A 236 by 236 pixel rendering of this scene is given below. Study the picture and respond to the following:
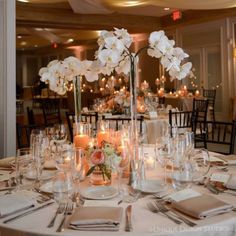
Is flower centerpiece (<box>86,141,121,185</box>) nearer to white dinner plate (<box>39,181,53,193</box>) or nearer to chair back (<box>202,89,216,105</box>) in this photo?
white dinner plate (<box>39,181,53,193</box>)

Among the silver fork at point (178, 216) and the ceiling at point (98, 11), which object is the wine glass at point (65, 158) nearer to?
the silver fork at point (178, 216)

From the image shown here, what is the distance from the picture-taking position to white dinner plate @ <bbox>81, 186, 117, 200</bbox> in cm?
156

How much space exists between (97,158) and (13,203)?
46 centimetres

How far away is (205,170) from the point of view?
182 cm

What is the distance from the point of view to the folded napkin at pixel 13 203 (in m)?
1.38

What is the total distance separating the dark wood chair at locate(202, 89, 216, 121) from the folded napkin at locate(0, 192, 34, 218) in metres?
8.00

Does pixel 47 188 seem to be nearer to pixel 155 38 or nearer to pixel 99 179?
pixel 99 179

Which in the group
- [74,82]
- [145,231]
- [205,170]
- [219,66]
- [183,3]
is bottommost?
[145,231]

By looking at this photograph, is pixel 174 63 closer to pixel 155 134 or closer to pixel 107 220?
pixel 107 220

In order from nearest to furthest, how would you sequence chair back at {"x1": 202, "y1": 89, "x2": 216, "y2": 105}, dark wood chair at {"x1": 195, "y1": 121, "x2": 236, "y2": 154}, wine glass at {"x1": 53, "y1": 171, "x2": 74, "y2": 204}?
wine glass at {"x1": 53, "y1": 171, "x2": 74, "y2": 204} < dark wood chair at {"x1": 195, "y1": 121, "x2": 236, "y2": 154} < chair back at {"x1": 202, "y1": 89, "x2": 216, "y2": 105}

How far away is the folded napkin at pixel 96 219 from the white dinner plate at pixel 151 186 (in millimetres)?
270

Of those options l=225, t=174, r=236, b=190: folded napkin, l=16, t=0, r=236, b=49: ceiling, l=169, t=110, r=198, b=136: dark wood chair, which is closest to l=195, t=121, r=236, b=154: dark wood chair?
l=169, t=110, r=198, b=136: dark wood chair

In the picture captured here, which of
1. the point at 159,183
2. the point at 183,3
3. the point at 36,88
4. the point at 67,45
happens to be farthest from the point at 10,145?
the point at 36,88

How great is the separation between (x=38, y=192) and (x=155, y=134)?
318 centimetres
